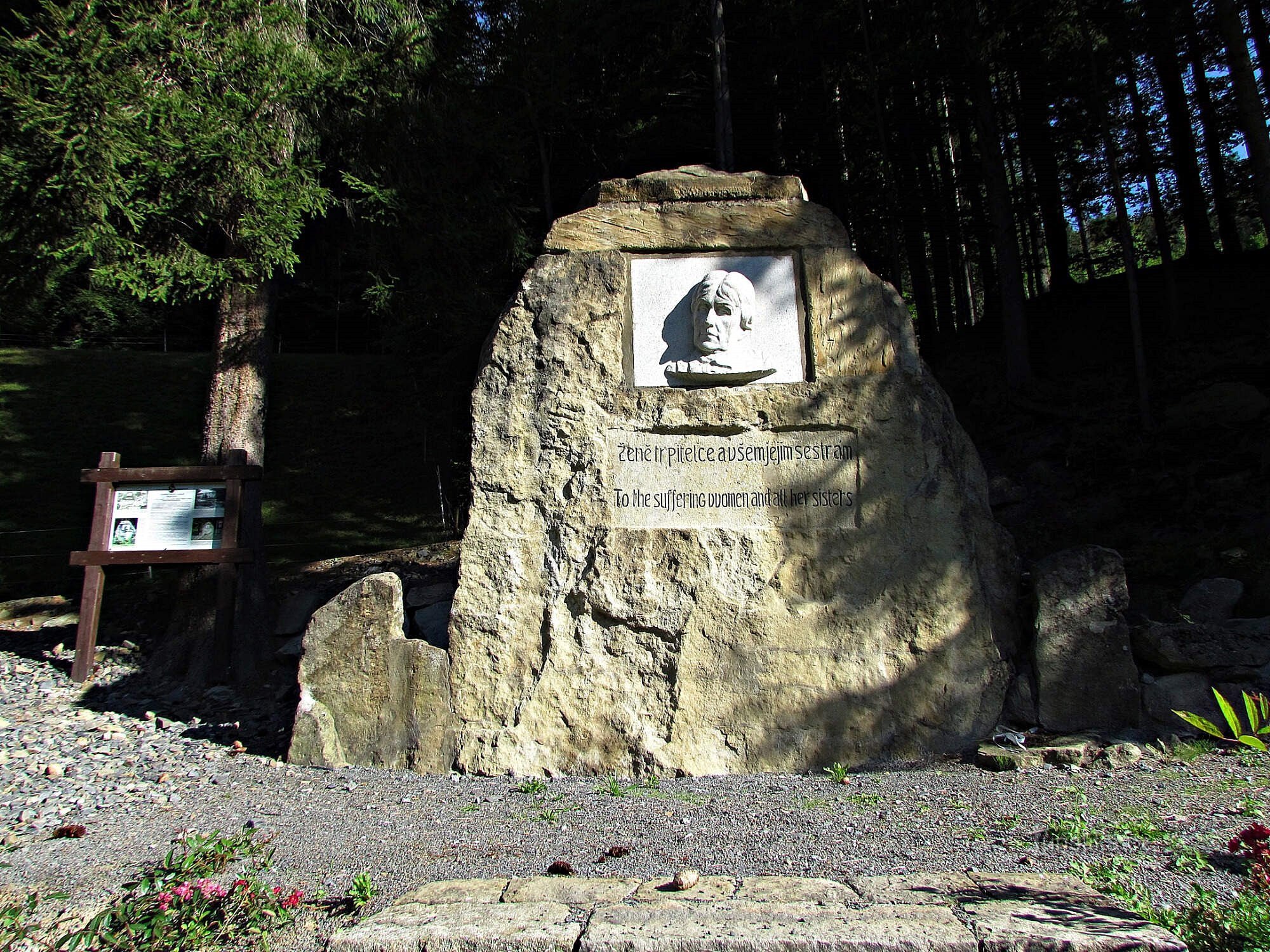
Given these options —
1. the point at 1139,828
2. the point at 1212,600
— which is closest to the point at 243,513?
the point at 1139,828

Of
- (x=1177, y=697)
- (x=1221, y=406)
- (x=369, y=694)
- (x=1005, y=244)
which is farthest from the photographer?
(x=1005, y=244)

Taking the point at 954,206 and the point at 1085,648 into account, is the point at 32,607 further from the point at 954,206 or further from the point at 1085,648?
→ the point at 954,206

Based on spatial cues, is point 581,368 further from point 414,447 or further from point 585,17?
point 414,447

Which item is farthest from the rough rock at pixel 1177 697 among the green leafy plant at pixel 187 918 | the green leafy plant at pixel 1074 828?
the green leafy plant at pixel 187 918

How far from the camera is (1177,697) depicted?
5188 mm

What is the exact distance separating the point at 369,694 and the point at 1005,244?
13.4m

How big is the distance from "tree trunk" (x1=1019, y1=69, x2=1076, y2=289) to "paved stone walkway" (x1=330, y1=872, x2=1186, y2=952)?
16822mm

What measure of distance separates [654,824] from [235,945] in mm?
1779

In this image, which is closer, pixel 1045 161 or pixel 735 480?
pixel 735 480

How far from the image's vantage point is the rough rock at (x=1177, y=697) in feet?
16.7

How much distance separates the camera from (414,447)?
15.7 metres

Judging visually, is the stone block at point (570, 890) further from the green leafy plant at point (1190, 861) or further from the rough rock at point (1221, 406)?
the rough rock at point (1221, 406)

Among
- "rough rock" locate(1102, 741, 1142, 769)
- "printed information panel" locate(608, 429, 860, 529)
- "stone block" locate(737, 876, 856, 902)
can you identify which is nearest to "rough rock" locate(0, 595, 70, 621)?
"printed information panel" locate(608, 429, 860, 529)

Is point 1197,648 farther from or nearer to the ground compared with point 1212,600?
nearer to the ground
